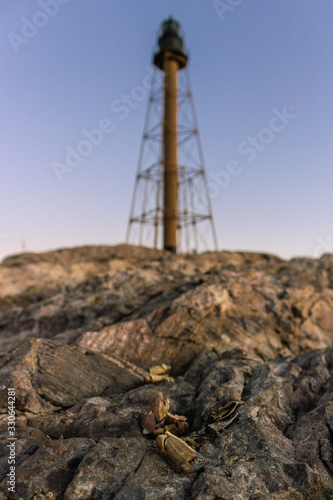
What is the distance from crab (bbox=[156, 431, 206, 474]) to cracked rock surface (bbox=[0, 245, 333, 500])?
3.5 inches

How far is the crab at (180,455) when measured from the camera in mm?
4105

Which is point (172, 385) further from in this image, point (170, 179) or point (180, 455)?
point (170, 179)

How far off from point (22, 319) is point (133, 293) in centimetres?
358

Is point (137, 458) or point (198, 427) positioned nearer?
point (137, 458)

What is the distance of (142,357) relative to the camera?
27.0 feet

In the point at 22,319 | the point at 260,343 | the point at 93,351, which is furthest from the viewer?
the point at 22,319

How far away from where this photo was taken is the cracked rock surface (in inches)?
158

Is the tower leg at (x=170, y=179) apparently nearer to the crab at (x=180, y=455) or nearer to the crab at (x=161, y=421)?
the crab at (x=161, y=421)

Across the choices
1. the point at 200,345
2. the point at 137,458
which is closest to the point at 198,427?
the point at 137,458

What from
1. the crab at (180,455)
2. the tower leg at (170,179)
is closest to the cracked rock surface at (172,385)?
the crab at (180,455)

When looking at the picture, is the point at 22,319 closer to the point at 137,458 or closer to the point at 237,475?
the point at 137,458

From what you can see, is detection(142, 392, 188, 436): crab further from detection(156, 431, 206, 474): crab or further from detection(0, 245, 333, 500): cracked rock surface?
detection(156, 431, 206, 474): crab

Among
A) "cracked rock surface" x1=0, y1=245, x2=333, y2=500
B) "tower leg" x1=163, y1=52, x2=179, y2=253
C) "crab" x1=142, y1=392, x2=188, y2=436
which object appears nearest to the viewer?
"cracked rock surface" x1=0, y1=245, x2=333, y2=500

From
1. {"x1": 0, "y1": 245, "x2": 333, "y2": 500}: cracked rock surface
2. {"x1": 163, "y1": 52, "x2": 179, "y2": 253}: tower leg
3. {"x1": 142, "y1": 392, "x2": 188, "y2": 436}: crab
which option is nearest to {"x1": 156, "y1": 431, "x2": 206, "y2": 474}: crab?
{"x1": 0, "y1": 245, "x2": 333, "y2": 500}: cracked rock surface
